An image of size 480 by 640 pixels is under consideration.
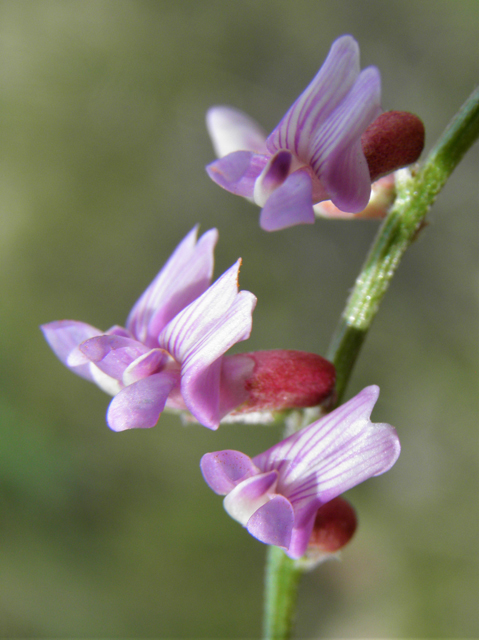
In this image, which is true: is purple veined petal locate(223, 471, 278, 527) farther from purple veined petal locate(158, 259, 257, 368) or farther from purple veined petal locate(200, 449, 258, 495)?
purple veined petal locate(158, 259, 257, 368)

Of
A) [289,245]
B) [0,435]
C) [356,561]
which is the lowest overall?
[0,435]

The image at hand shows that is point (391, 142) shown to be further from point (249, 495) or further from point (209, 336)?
point (249, 495)

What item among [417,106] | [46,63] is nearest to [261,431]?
[417,106]

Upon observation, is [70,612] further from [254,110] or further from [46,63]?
[46,63]

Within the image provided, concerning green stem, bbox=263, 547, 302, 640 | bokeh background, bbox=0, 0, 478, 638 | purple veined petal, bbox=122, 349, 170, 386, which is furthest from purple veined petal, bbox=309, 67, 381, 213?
bokeh background, bbox=0, 0, 478, 638

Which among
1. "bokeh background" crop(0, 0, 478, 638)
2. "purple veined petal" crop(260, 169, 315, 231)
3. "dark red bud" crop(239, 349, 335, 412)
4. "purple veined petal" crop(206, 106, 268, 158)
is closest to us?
"purple veined petal" crop(260, 169, 315, 231)

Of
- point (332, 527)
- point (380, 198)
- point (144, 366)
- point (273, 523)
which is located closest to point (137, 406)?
point (144, 366)
